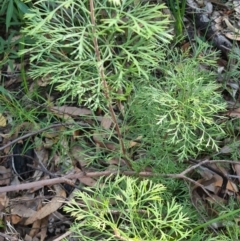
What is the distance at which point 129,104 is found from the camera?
6.70ft

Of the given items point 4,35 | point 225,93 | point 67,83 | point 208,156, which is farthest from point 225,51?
point 67,83

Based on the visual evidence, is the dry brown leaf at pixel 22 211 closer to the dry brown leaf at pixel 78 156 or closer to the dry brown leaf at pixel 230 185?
the dry brown leaf at pixel 78 156

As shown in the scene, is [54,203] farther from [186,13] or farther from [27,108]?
[186,13]

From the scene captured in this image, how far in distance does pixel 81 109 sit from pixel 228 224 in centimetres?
90

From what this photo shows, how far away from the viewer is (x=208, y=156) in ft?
7.47

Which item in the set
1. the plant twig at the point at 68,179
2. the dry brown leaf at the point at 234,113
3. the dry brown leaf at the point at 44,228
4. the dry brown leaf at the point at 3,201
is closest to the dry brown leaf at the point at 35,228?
the dry brown leaf at the point at 44,228

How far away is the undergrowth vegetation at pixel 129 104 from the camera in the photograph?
5.08 feet

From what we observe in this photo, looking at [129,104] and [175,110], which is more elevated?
[175,110]

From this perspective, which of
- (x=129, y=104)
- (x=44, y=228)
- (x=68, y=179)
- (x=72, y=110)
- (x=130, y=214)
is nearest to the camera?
(x=130, y=214)

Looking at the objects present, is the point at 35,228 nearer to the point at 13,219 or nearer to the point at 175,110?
the point at 13,219

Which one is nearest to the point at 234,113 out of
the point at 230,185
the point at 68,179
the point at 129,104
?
the point at 230,185

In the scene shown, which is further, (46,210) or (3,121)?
(3,121)

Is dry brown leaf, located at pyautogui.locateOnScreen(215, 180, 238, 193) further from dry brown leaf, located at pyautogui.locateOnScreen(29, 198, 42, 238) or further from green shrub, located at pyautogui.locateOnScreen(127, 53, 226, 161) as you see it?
dry brown leaf, located at pyautogui.locateOnScreen(29, 198, 42, 238)

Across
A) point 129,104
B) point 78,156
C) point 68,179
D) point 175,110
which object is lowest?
point 78,156
